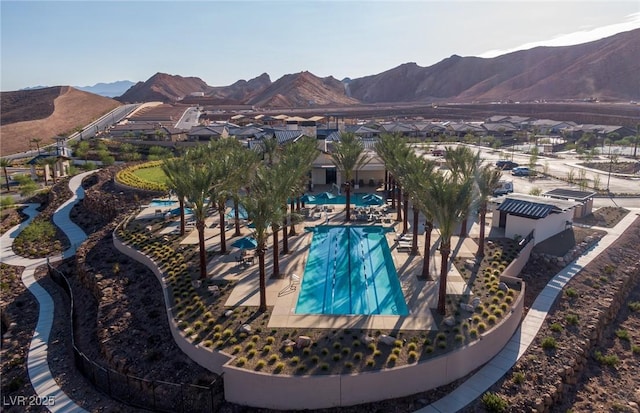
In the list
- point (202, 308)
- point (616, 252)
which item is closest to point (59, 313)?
point (202, 308)

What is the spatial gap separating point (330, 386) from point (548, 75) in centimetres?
17415

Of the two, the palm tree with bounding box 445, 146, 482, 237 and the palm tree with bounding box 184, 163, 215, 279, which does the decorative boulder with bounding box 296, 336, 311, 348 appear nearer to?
the palm tree with bounding box 184, 163, 215, 279

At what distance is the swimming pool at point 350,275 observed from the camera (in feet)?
65.6

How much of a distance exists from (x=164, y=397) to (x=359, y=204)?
24.7m

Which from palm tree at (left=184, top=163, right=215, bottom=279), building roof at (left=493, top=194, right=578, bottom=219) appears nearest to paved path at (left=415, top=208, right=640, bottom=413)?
building roof at (left=493, top=194, right=578, bottom=219)

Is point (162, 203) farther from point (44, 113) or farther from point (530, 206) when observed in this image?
point (44, 113)

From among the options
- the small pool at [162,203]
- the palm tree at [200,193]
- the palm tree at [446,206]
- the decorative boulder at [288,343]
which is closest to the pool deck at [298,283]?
the decorative boulder at [288,343]

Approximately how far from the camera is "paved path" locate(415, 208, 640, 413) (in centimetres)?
1473

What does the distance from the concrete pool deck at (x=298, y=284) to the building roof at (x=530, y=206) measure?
101 inches

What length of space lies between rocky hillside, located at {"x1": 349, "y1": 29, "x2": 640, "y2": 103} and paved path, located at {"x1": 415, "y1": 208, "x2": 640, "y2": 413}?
123344 millimetres

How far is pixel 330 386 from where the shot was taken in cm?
1436

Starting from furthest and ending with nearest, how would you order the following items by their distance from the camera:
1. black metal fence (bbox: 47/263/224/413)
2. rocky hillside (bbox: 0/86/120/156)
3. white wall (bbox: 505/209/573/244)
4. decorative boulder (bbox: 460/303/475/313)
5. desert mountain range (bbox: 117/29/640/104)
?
desert mountain range (bbox: 117/29/640/104) → rocky hillside (bbox: 0/86/120/156) → white wall (bbox: 505/209/573/244) → decorative boulder (bbox: 460/303/475/313) → black metal fence (bbox: 47/263/224/413)

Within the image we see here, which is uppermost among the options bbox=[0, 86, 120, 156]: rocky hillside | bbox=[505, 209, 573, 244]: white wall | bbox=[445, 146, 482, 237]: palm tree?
bbox=[0, 86, 120, 156]: rocky hillside

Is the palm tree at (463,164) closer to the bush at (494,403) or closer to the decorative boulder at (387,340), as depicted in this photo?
the decorative boulder at (387,340)
